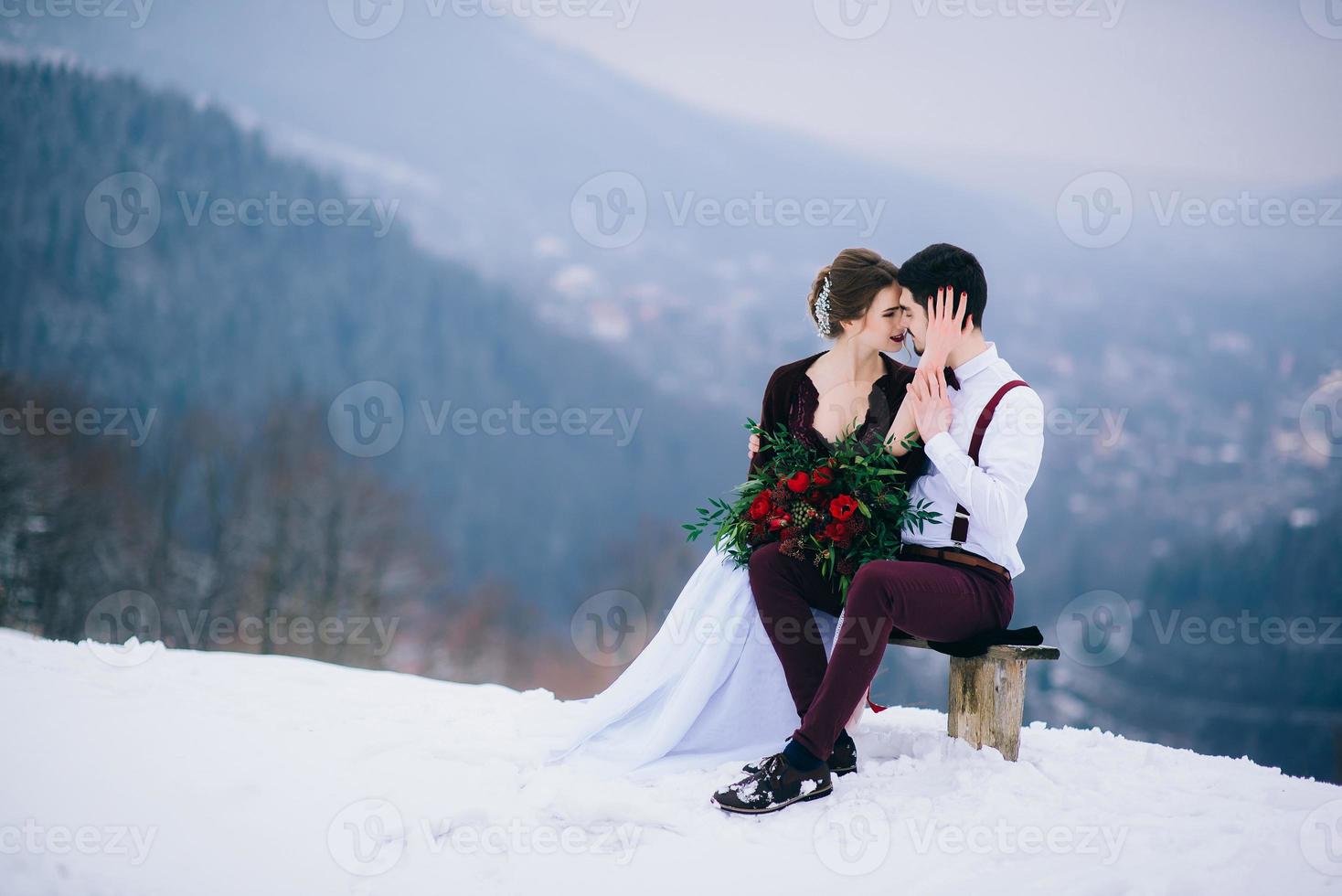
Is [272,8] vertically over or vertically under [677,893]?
over

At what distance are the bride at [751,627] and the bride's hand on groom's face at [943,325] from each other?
23 cm

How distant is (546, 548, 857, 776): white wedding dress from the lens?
12.6ft

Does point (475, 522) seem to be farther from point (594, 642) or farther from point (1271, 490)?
point (1271, 490)

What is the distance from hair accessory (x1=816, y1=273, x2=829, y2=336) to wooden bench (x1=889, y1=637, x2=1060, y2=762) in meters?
1.28

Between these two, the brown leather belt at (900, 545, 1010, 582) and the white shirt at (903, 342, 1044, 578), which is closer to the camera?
the white shirt at (903, 342, 1044, 578)

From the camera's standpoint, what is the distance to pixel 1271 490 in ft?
188

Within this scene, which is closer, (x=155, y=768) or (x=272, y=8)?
(x=155, y=768)

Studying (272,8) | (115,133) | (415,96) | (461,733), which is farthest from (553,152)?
(461,733)

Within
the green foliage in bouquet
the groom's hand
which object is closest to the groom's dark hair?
the groom's hand

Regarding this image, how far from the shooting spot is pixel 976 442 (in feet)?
11.7

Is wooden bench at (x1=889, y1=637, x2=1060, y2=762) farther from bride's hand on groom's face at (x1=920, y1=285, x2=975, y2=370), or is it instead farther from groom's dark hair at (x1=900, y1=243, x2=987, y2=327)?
groom's dark hair at (x1=900, y1=243, x2=987, y2=327)

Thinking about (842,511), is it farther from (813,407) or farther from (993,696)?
(993,696)

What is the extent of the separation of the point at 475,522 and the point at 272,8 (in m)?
67.5

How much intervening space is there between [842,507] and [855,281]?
3.07ft
